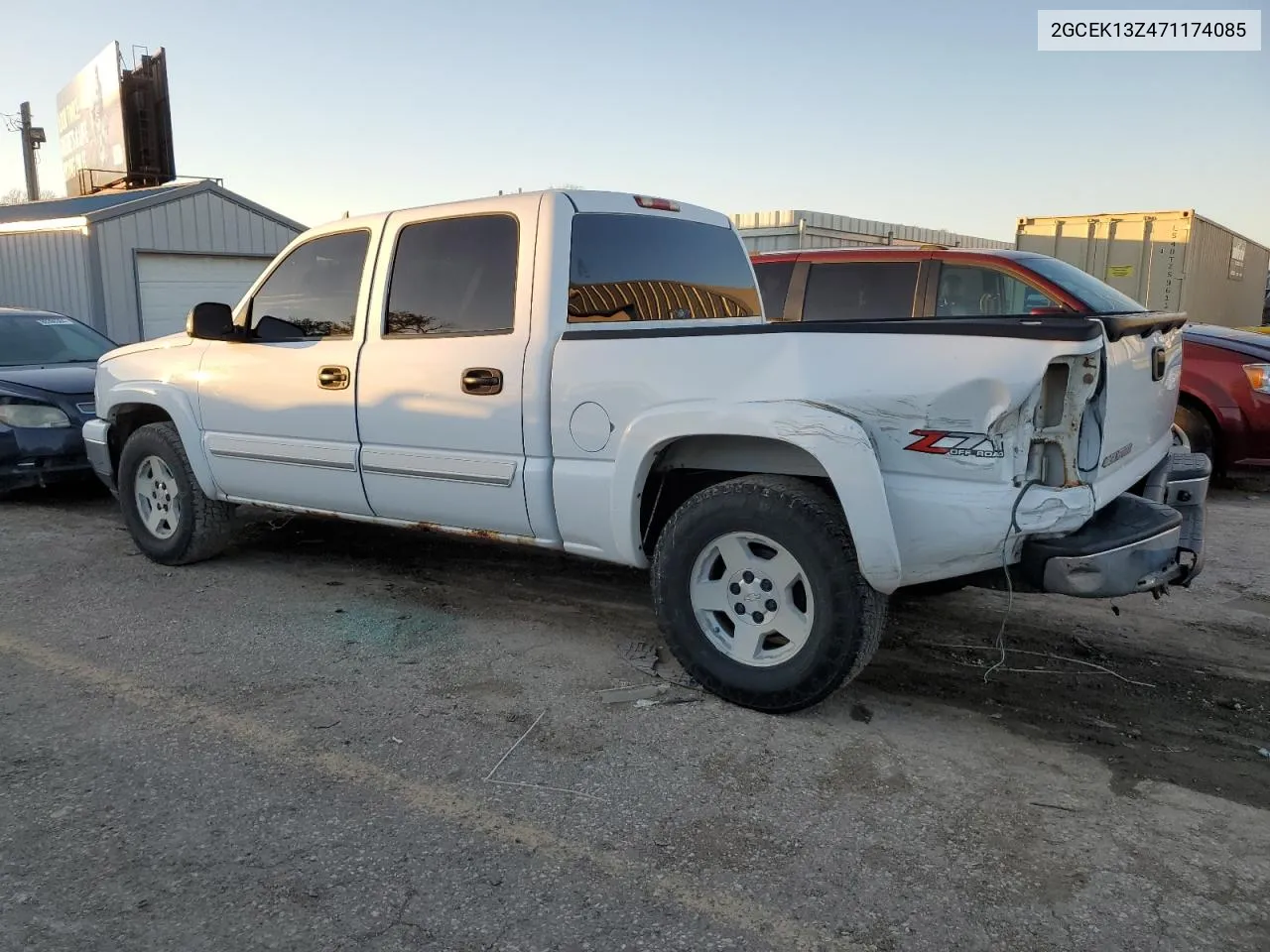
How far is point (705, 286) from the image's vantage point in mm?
4945

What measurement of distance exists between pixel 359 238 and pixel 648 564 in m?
2.24

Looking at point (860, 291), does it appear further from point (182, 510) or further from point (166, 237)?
point (166, 237)

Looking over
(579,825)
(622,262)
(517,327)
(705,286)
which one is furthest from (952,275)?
(579,825)

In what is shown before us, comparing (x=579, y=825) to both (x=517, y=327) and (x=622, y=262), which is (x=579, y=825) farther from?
(x=622, y=262)

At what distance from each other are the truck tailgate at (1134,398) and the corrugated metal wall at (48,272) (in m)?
16.3

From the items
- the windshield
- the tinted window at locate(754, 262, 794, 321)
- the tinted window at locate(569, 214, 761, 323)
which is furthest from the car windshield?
the windshield

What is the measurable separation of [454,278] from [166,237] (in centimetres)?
1469

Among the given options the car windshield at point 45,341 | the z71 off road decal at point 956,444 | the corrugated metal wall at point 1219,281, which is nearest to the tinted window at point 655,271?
the z71 off road decal at point 956,444

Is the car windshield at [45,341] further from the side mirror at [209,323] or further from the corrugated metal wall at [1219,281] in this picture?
the corrugated metal wall at [1219,281]

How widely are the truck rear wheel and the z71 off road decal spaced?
16.2 inches

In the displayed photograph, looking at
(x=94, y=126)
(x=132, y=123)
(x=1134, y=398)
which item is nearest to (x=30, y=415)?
(x=1134, y=398)

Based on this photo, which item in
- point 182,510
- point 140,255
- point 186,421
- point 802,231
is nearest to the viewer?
point 186,421

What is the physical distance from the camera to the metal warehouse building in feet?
52.3

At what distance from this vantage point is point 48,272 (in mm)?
16828
